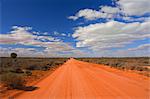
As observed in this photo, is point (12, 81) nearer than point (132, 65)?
Yes

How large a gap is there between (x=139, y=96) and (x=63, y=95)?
3.71m

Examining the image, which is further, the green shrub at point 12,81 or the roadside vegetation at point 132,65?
the roadside vegetation at point 132,65

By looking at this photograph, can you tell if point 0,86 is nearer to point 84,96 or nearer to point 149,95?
point 84,96

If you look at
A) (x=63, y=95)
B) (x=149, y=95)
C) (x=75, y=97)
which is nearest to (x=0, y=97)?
(x=63, y=95)

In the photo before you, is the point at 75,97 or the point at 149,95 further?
the point at 149,95

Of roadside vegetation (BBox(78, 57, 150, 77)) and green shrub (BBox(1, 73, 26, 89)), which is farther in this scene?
roadside vegetation (BBox(78, 57, 150, 77))

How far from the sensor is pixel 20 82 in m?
14.1

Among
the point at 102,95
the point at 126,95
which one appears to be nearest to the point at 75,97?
the point at 102,95

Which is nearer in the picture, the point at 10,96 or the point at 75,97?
the point at 75,97

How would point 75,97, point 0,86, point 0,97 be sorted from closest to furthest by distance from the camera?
point 75,97 → point 0,97 → point 0,86

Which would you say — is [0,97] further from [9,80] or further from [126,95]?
[126,95]

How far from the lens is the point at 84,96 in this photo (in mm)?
10188

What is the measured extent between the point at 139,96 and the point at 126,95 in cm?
62

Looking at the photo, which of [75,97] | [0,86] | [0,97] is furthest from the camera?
[0,86]
